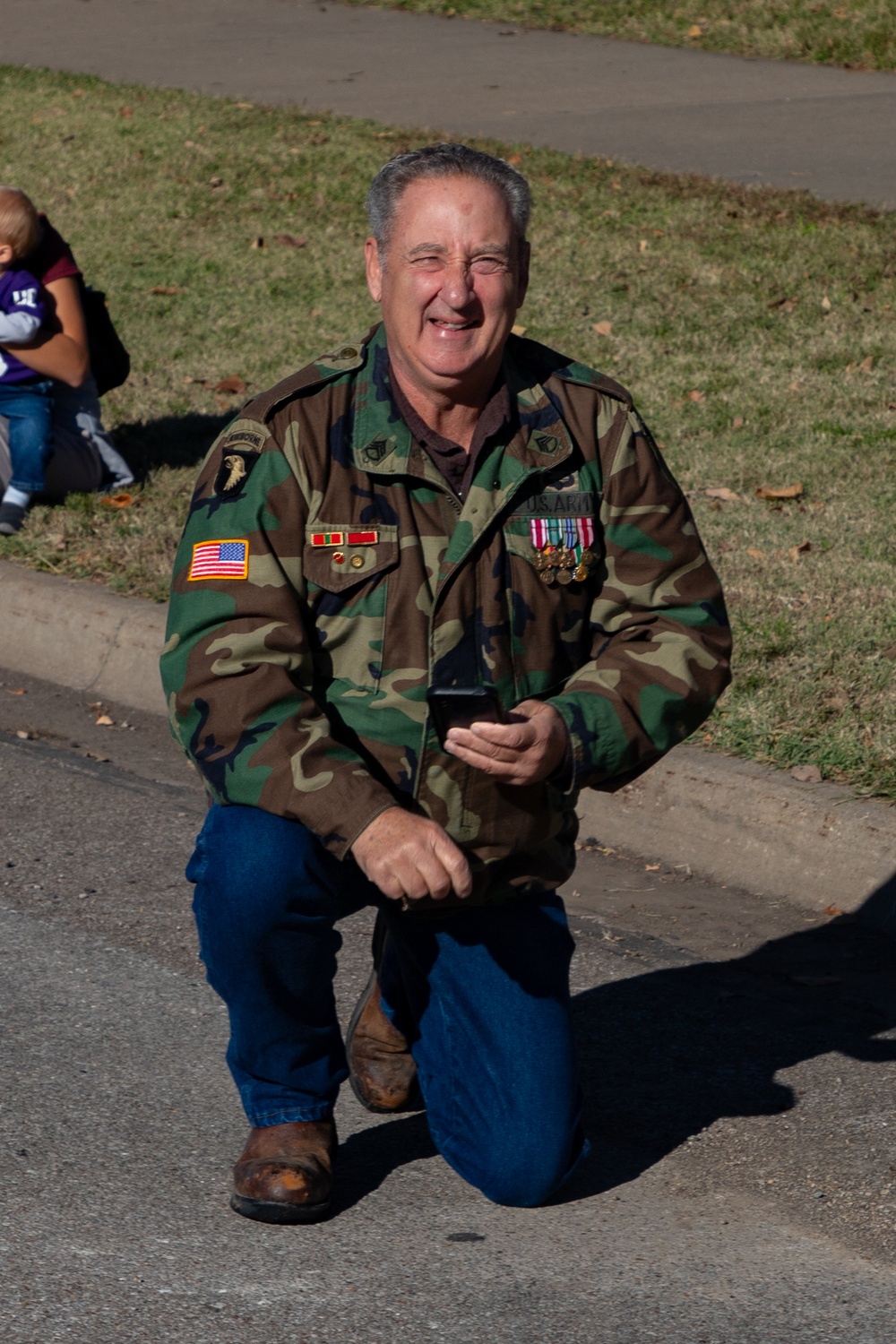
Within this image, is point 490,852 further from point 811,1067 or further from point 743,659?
point 743,659

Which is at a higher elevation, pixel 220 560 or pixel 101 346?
pixel 101 346

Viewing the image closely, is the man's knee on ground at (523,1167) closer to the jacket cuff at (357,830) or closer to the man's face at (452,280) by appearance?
the jacket cuff at (357,830)

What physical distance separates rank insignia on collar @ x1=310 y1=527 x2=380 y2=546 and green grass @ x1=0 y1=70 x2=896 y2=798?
1.87 m

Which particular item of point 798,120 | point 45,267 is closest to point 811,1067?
point 45,267

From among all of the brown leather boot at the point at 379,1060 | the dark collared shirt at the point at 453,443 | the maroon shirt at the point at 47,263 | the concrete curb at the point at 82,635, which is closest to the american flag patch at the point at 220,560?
the dark collared shirt at the point at 453,443

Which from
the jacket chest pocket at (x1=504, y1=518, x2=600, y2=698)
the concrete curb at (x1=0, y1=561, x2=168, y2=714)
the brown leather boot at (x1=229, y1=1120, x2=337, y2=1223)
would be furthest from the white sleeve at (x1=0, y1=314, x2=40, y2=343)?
the brown leather boot at (x1=229, y1=1120, x2=337, y2=1223)

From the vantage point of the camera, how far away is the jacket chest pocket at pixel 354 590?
290 centimetres

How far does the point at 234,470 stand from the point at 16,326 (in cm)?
404

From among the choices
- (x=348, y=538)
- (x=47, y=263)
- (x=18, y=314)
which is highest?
(x=47, y=263)

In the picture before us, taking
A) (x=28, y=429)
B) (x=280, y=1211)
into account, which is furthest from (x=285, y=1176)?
(x=28, y=429)

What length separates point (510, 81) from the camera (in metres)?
13.1

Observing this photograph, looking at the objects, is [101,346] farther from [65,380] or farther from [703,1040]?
[703,1040]

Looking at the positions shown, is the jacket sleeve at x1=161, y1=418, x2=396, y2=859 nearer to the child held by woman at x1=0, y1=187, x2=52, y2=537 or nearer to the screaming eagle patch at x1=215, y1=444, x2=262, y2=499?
the screaming eagle patch at x1=215, y1=444, x2=262, y2=499

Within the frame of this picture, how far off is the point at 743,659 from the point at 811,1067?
1738mm
